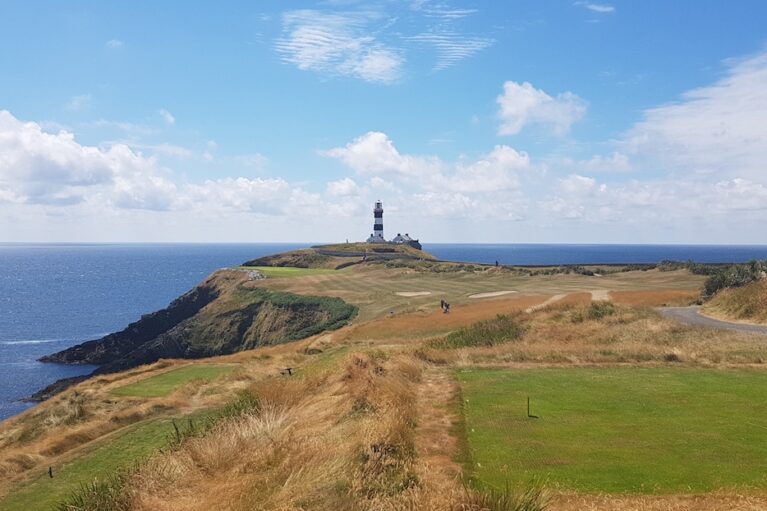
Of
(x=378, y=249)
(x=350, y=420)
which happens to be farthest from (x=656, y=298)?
(x=378, y=249)

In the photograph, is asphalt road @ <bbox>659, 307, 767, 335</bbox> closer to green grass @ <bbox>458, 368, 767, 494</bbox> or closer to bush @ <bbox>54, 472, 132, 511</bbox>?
green grass @ <bbox>458, 368, 767, 494</bbox>

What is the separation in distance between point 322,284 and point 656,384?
57142 mm

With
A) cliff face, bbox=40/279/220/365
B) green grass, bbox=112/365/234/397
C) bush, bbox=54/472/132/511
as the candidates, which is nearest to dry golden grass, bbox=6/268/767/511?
bush, bbox=54/472/132/511

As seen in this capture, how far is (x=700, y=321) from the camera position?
92.0ft

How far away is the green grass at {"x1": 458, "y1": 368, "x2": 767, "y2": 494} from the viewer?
9.42m

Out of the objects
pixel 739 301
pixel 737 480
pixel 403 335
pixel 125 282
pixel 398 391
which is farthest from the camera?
pixel 125 282

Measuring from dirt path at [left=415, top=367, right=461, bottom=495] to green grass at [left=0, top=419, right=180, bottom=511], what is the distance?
651cm

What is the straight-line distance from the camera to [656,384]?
16078 millimetres

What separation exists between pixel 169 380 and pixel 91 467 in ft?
40.2

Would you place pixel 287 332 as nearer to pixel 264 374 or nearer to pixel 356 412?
pixel 264 374

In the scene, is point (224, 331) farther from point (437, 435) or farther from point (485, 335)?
point (437, 435)

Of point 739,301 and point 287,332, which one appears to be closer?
point 739,301

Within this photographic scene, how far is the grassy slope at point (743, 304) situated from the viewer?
1089 inches

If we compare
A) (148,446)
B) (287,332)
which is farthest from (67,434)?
(287,332)
